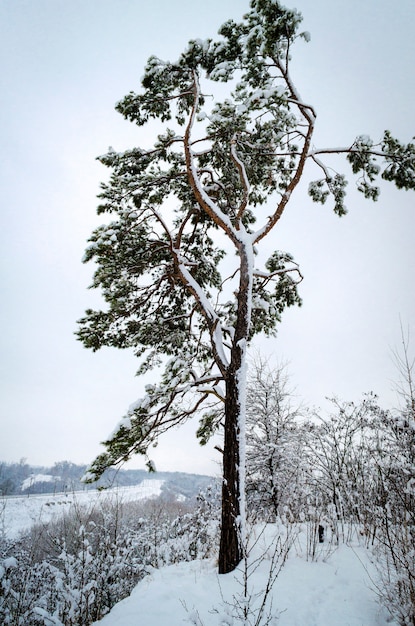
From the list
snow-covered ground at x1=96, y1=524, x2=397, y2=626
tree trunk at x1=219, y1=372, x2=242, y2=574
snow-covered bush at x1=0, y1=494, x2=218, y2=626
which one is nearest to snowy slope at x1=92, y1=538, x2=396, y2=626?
snow-covered ground at x1=96, y1=524, x2=397, y2=626

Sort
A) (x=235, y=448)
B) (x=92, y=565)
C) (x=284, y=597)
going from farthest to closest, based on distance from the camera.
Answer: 1. (x=92, y=565)
2. (x=235, y=448)
3. (x=284, y=597)

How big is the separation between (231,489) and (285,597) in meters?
1.49

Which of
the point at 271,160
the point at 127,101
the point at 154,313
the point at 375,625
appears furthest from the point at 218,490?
the point at 127,101

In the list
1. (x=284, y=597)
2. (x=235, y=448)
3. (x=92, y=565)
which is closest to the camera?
(x=284, y=597)

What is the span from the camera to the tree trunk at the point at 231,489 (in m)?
4.72

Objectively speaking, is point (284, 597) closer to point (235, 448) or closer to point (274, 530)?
point (235, 448)

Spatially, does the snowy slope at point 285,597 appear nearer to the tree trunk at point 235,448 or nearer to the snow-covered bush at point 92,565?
the tree trunk at point 235,448

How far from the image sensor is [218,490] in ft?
34.7

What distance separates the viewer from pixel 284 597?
3779mm

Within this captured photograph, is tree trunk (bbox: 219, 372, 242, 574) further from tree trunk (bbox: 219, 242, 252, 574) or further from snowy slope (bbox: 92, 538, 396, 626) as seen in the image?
snowy slope (bbox: 92, 538, 396, 626)

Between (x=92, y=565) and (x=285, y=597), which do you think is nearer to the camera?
(x=285, y=597)

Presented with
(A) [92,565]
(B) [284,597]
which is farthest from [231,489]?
(A) [92,565]

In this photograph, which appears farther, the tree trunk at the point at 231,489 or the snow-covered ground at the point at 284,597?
the tree trunk at the point at 231,489

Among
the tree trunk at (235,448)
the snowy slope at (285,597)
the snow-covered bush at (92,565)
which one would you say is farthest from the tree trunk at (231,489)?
the snow-covered bush at (92,565)
